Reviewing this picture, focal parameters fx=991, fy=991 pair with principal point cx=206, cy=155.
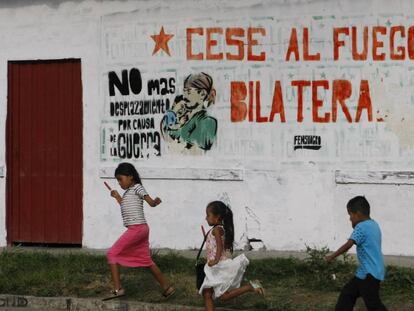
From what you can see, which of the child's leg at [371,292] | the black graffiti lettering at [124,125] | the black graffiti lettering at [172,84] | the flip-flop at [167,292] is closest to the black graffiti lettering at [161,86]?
the black graffiti lettering at [172,84]

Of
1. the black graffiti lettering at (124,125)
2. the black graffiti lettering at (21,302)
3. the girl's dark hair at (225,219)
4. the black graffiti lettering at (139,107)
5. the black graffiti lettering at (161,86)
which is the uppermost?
the black graffiti lettering at (161,86)

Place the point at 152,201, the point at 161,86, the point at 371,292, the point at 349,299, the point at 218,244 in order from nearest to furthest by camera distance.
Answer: the point at 371,292 → the point at 349,299 → the point at 218,244 → the point at 152,201 → the point at 161,86

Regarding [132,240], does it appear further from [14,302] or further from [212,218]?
[14,302]

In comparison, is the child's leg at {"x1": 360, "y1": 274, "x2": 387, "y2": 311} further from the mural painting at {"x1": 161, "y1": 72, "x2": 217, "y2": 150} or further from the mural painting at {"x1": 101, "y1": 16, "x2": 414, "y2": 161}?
the mural painting at {"x1": 161, "y1": 72, "x2": 217, "y2": 150}

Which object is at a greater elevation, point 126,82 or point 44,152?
point 126,82

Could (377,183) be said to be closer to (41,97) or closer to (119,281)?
(119,281)

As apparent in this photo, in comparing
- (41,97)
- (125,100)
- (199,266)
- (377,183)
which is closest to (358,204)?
(199,266)

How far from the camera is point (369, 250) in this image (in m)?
8.52

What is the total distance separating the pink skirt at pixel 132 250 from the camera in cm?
1020

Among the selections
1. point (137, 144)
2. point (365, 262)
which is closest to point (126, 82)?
point (137, 144)

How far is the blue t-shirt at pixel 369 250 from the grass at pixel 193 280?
113cm

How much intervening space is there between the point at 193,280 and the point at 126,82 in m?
3.43

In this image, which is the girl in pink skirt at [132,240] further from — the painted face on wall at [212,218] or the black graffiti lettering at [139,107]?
the black graffiti lettering at [139,107]

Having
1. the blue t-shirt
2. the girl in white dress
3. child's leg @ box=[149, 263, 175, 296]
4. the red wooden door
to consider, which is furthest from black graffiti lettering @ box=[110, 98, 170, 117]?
the blue t-shirt
